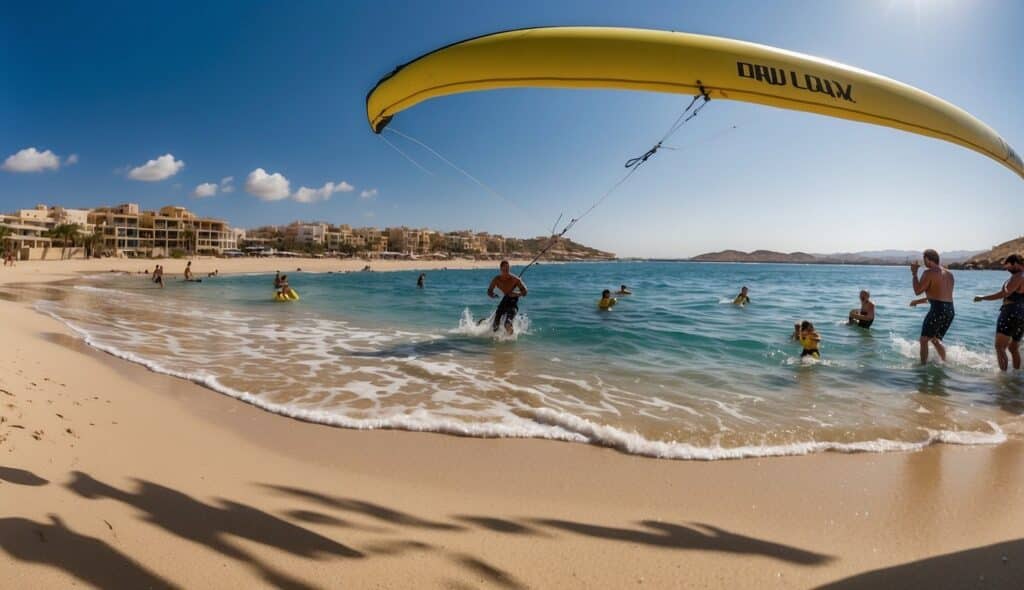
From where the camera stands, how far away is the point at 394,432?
Answer: 4.20 m

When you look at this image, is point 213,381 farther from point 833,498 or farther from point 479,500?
point 833,498

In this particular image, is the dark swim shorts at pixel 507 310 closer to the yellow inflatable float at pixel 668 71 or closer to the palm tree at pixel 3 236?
the yellow inflatable float at pixel 668 71

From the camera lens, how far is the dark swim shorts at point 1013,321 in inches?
291

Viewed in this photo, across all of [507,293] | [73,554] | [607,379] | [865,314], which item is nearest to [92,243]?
[507,293]

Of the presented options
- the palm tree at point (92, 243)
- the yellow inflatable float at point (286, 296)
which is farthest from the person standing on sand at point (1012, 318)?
the palm tree at point (92, 243)

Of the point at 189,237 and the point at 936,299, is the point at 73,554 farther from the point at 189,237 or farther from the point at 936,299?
the point at 189,237

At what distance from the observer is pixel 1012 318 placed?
7461mm

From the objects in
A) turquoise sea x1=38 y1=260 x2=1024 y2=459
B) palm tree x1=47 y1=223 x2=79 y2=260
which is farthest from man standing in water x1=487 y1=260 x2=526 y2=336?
palm tree x1=47 y1=223 x2=79 y2=260

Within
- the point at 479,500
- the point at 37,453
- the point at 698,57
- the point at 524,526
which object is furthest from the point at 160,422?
the point at 698,57

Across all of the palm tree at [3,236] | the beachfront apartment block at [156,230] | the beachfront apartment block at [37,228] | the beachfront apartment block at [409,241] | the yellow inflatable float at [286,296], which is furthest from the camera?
the beachfront apartment block at [409,241]

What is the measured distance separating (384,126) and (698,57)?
114 inches

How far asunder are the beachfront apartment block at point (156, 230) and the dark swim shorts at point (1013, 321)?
316ft

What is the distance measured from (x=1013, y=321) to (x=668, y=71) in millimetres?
8632

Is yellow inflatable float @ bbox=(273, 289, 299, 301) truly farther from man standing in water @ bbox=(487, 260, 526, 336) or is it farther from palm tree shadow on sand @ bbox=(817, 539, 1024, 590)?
palm tree shadow on sand @ bbox=(817, 539, 1024, 590)
